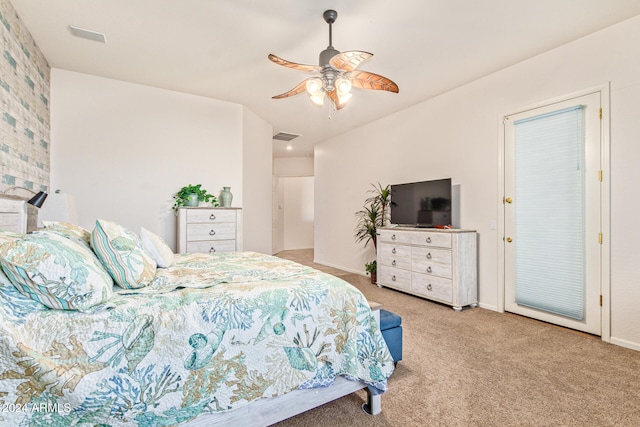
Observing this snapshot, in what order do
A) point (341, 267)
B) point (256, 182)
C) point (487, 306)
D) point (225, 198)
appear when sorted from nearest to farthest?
point (487, 306)
point (225, 198)
point (256, 182)
point (341, 267)

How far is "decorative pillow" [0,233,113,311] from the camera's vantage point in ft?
3.43

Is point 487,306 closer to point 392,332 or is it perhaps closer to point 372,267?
point 372,267

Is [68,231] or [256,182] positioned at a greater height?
[256,182]

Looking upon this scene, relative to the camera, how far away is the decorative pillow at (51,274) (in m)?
1.05

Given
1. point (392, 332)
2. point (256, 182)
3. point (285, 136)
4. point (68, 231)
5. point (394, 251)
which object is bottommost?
point (392, 332)

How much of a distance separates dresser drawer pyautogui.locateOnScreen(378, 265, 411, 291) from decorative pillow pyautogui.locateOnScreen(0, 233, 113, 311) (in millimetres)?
3370

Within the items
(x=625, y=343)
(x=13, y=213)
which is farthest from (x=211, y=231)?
(x=625, y=343)

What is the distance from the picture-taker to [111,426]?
1047 mm

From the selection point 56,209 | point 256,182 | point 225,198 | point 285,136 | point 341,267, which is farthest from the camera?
point 285,136

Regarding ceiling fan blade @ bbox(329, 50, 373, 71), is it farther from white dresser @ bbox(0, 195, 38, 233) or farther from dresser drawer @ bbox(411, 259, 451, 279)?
dresser drawer @ bbox(411, 259, 451, 279)

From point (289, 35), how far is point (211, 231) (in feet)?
7.55

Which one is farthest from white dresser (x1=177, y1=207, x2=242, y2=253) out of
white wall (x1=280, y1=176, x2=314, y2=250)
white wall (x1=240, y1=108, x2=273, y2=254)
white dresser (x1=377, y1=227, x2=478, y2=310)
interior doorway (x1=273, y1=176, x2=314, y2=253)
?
white wall (x1=280, y1=176, x2=314, y2=250)

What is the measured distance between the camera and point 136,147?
3.64 m

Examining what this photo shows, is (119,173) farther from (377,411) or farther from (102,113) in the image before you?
(377,411)
